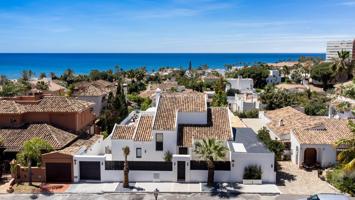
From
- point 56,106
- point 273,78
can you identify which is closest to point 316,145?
point 56,106

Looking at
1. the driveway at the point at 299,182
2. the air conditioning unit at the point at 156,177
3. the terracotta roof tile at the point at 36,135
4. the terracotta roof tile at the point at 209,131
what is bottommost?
the driveway at the point at 299,182

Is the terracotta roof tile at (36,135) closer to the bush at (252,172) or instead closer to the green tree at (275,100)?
the bush at (252,172)

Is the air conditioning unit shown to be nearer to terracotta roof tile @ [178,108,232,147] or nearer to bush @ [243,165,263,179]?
terracotta roof tile @ [178,108,232,147]

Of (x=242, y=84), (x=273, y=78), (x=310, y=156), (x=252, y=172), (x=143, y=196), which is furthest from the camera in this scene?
(x=273, y=78)

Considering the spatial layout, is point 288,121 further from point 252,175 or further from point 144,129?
point 144,129

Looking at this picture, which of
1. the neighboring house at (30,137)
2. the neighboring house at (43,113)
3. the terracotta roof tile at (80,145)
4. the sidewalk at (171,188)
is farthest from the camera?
the neighboring house at (43,113)

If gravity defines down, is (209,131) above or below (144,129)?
below

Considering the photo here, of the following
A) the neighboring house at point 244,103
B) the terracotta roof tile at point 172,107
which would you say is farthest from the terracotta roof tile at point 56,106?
the neighboring house at point 244,103
